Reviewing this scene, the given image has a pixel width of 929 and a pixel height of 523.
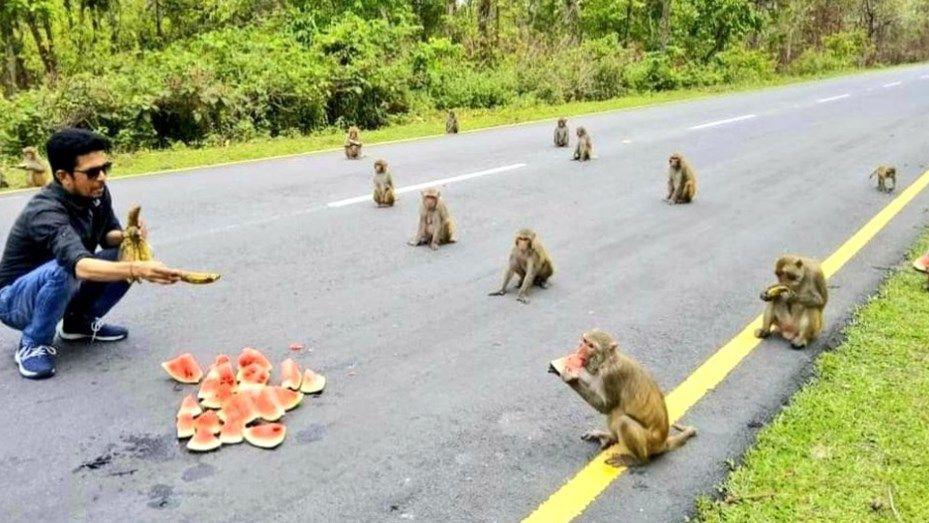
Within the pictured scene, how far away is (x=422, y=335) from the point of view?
20.3ft

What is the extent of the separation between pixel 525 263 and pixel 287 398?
285cm

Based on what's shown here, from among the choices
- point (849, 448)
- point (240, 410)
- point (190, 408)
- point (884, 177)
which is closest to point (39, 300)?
point (190, 408)

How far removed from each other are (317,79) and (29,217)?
15.8 meters

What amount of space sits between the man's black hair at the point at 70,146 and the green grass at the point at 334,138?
27.6ft

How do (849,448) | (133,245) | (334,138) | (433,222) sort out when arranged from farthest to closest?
1. (334,138)
2. (433,222)
3. (133,245)
4. (849,448)

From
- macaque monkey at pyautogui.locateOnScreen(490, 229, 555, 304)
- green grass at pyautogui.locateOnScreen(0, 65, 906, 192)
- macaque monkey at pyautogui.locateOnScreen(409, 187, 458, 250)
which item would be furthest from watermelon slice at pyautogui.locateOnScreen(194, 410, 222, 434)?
green grass at pyautogui.locateOnScreen(0, 65, 906, 192)

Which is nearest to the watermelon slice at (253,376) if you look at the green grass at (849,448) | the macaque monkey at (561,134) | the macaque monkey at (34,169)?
the green grass at (849,448)

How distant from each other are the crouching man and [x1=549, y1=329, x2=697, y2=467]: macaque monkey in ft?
7.99

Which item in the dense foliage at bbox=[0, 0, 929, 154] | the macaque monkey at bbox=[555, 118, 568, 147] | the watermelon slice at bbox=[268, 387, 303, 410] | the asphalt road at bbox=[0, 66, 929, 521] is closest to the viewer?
the asphalt road at bbox=[0, 66, 929, 521]

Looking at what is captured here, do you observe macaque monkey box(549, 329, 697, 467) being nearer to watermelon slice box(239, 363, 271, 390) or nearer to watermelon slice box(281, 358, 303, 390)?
watermelon slice box(281, 358, 303, 390)

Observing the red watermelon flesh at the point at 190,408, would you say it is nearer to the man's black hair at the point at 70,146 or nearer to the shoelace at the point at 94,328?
the shoelace at the point at 94,328

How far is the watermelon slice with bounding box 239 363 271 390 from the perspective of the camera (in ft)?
16.6

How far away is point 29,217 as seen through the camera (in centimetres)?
527

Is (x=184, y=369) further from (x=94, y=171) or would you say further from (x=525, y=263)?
(x=525, y=263)
